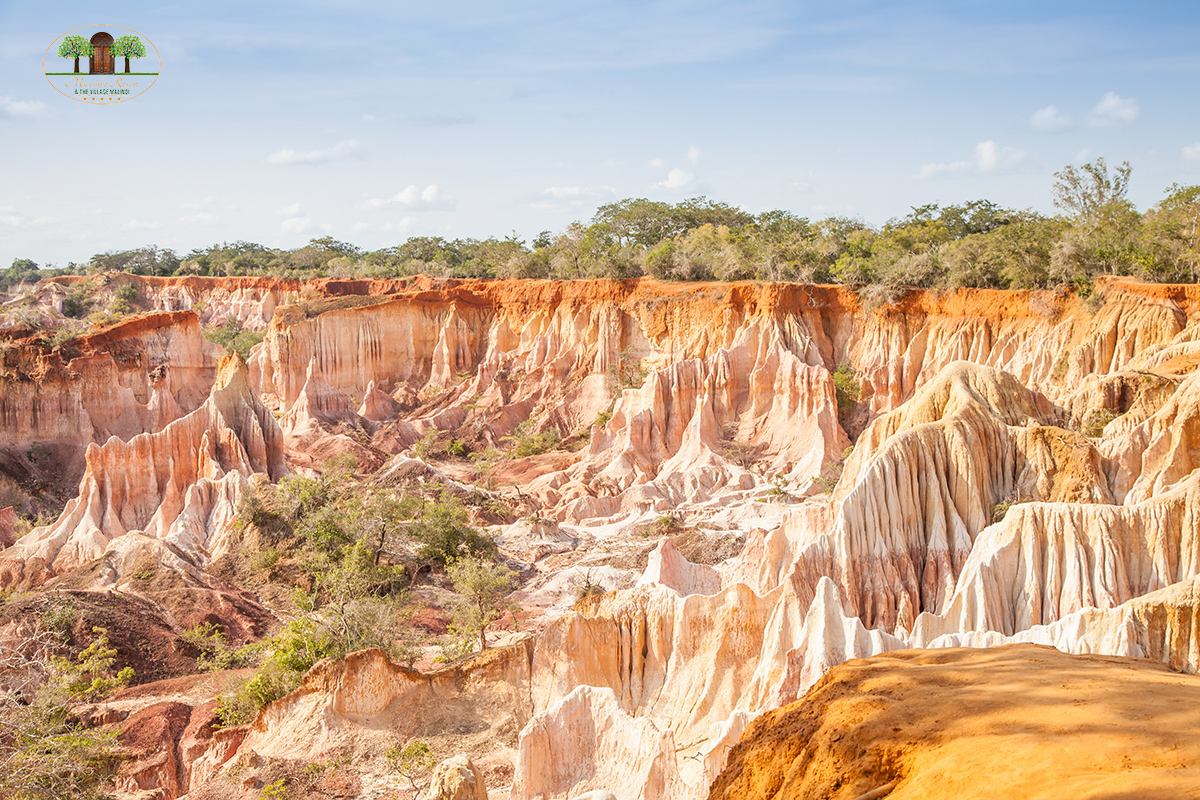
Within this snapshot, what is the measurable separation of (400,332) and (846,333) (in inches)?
797

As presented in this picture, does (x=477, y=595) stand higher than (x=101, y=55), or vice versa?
(x=101, y=55)

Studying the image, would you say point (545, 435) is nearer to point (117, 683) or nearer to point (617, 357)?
point (617, 357)

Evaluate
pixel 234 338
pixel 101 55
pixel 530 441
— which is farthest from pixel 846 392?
pixel 234 338

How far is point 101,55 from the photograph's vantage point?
21750 millimetres

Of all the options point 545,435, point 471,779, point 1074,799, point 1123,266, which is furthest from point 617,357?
point 1074,799

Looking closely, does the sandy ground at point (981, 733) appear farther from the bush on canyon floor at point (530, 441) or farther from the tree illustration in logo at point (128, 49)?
the bush on canyon floor at point (530, 441)

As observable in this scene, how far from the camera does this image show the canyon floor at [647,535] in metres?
7.80

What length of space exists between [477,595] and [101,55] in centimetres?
1561

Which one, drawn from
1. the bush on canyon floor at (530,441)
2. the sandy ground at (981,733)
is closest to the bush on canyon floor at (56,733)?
the sandy ground at (981,733)

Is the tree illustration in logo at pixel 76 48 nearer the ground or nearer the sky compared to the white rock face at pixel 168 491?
nearer the sky

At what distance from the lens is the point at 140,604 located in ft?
62.2

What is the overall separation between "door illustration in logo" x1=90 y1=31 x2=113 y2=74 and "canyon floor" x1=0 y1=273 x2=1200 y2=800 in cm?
938

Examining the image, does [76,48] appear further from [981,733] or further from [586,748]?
[981,733]

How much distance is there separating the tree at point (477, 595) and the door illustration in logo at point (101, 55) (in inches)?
567
